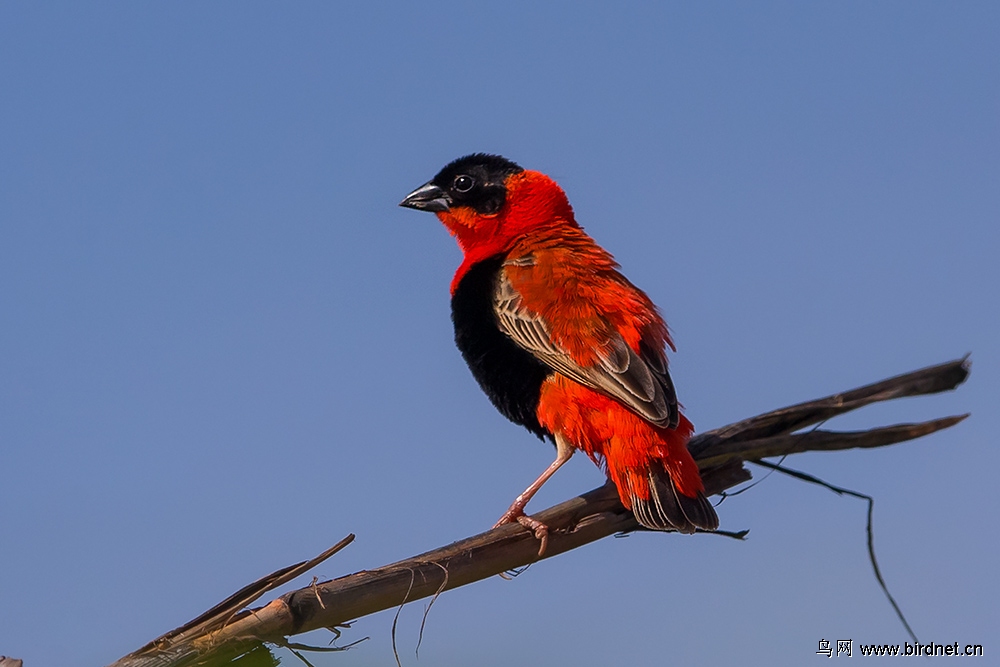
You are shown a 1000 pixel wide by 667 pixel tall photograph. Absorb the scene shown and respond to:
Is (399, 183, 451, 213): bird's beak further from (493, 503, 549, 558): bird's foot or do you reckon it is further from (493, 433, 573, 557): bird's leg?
(493, 503, 549, 558): bird's foot

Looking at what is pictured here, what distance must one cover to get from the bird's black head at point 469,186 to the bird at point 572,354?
12cm

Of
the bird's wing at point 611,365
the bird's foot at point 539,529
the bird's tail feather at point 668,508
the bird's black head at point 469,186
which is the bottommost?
the bird's tail feather at point 668,508

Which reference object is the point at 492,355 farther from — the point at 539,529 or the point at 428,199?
the point at 539,529

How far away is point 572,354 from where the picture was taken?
4.64 metres

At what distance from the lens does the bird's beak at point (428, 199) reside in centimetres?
621

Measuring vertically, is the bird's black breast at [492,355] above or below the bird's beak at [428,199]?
below

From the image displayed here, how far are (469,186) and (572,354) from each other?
1.86 metres

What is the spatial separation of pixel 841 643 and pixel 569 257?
9.55 ft

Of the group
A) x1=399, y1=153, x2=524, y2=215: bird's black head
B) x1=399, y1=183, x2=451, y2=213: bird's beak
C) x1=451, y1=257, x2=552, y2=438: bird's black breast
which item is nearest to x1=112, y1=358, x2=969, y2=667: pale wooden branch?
x1=451, y1=257, x2=552, y2=438: bird's black breast

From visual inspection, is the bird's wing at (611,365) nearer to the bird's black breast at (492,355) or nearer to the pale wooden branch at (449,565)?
the bird's black breast at (492,355)

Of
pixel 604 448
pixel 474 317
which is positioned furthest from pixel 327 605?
pixel 474 317

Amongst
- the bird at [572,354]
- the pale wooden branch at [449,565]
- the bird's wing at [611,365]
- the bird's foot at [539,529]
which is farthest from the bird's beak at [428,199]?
the bird's foot at [539,529]

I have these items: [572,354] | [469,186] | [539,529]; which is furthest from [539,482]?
[469,186]

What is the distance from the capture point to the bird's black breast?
486cm
